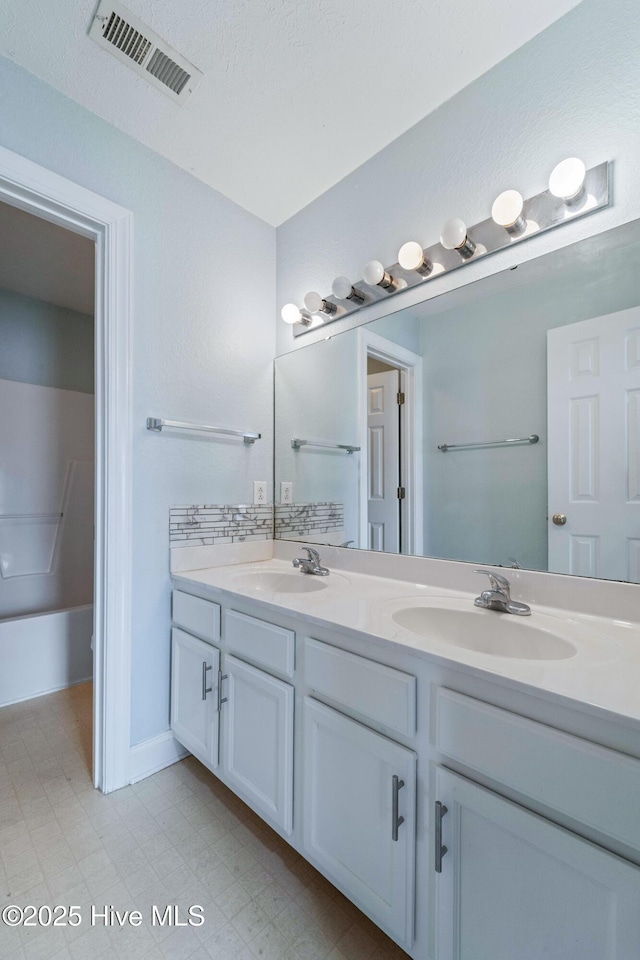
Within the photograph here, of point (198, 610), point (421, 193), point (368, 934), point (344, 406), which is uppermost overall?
point (421, 193)

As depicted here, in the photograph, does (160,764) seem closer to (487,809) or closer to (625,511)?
(487,809)

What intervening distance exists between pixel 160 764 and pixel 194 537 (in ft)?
2.92

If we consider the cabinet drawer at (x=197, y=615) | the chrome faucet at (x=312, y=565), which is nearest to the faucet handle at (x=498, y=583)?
the chrome faucet at (x=312, y=565)

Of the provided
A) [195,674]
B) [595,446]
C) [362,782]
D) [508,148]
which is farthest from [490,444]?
[195,674]

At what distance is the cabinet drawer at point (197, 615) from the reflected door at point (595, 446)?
1089 millimetres

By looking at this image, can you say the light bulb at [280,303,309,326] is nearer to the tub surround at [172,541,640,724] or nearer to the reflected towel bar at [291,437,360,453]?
the reflected towel bar at [291,437,360,453]

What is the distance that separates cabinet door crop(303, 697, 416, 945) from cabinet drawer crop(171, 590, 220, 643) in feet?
1.61

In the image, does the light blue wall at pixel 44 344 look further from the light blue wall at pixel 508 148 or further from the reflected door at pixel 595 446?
the reflected door at pixel 595 446

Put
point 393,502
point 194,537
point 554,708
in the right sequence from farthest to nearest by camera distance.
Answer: point 194,537, point 393,502, point 554,708

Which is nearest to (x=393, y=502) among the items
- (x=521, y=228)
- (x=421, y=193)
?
(x=521, y=228)

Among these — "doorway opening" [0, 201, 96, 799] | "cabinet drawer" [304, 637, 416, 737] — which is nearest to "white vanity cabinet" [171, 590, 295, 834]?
"cabinet drawer" [304, 637, 416, 737]

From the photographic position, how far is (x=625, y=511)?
3.49 ft

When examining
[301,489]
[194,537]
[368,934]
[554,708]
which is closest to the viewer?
[554,708]

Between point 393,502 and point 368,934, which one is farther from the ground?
point 393,502
